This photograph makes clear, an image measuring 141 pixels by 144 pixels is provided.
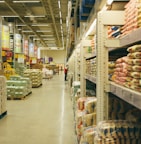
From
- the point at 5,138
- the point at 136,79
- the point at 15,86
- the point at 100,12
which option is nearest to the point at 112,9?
the point at 100,12

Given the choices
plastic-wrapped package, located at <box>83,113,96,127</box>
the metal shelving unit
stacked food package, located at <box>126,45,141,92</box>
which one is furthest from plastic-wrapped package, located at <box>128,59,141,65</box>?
plastic-wrapped package, located at <box>83,113,96,127</box>

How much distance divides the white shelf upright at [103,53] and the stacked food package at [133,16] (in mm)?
159

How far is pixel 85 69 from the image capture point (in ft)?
16.5

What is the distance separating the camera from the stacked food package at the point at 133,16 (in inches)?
80.3

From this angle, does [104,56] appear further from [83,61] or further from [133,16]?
[83,61]

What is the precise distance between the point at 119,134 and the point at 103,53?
84 cm

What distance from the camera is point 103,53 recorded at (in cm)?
261

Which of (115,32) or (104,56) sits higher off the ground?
(115,32)

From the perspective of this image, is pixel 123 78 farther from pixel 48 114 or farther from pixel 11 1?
pixel 11 1

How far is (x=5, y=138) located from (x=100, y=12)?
3652 millimetres

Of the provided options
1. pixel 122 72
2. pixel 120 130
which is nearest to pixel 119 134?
pixel 120 130

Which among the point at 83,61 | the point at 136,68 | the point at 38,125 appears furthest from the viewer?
the point at 38,125

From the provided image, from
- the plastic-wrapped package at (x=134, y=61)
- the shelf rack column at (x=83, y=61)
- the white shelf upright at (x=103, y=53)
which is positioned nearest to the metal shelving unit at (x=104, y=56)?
the white shelf upright at (x=103, y=53)

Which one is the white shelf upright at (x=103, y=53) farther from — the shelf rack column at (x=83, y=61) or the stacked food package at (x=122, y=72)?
the shelf rack column at (x=83, y=61)
